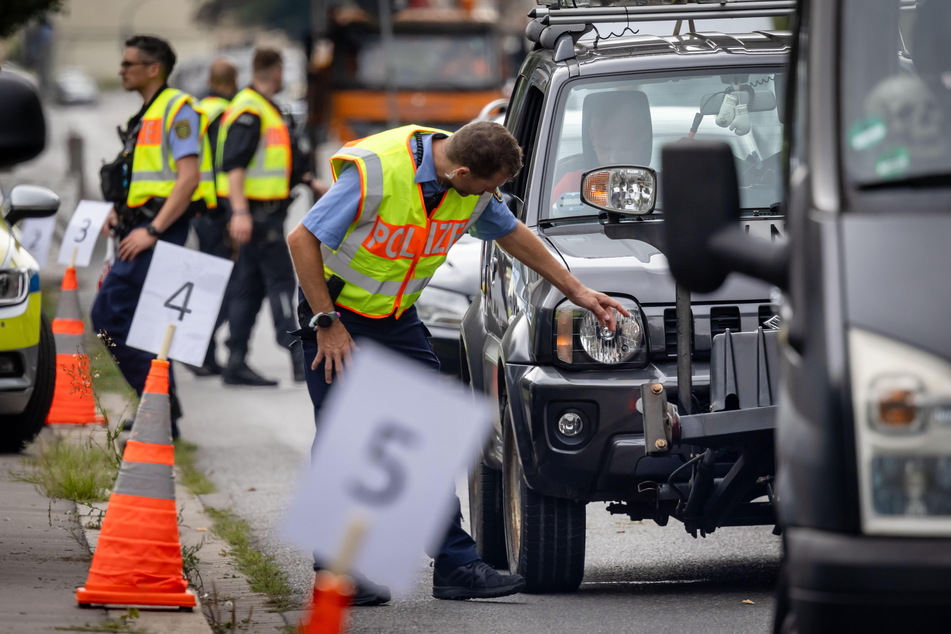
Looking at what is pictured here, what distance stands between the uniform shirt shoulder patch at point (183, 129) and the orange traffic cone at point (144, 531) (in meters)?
A: 3.89

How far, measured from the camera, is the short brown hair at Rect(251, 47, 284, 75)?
42.1 feet

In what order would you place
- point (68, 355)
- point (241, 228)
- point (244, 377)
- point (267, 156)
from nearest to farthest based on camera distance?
point (68, 355) → point (241, 228) → point (267, 156) → point (244, 377)

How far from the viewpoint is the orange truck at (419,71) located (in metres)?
31.1

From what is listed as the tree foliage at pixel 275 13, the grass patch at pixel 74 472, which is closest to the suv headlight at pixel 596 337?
the grass patch at pixel 74 472

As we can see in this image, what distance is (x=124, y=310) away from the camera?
31.2 ft

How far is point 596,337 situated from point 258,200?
284 inches

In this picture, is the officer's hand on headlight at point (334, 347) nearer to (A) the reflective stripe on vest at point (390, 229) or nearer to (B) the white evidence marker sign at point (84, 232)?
(A) the reflective stripe on vest at point (390, 229)

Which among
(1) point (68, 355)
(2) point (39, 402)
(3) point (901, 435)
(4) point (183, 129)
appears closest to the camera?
(3) point (901, 435)

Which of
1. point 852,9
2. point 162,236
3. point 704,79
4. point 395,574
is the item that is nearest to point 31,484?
point 162,236

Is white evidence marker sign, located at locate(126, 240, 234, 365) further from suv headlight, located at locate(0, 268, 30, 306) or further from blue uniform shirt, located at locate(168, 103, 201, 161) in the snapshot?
blue uniform shirt, located at locate(168, 103, 201, 161)

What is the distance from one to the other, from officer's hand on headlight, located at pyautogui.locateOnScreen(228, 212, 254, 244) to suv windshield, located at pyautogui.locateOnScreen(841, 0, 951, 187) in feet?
28.7

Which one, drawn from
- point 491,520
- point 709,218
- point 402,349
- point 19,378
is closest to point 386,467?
point 709,218

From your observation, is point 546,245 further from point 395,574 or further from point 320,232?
point 395,574

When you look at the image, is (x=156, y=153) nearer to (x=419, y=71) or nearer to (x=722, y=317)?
(x=722, y=317)
